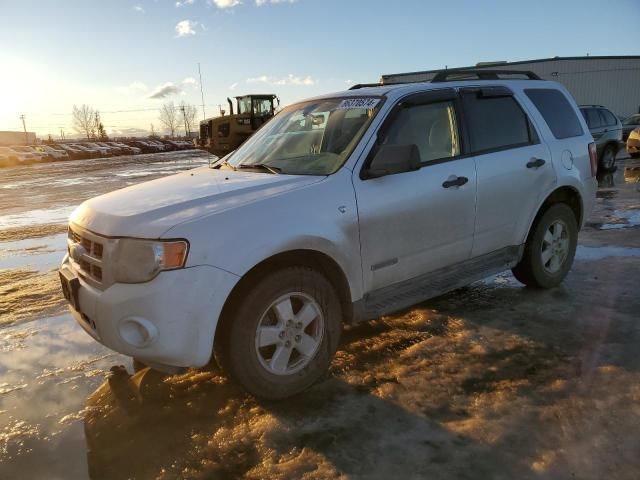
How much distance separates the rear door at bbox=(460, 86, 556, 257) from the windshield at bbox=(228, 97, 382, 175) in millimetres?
962

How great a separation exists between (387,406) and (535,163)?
101 inches

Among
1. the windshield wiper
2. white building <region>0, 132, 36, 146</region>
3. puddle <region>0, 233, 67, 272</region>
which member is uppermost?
white building <region>0, 132, 36, 146</region>

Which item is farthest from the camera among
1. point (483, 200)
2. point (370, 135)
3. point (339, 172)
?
point (483, 200)

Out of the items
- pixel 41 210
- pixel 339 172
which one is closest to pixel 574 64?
pixel 41 210

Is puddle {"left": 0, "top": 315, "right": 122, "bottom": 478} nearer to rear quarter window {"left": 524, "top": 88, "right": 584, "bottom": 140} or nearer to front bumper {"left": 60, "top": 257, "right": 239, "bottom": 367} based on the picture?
front bumper {"left": 60, "top": 257, "right": 239, "bottom": 367}

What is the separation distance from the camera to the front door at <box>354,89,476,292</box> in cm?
321

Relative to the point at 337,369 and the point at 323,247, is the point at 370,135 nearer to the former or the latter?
the point at 323,247

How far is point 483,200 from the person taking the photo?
3.83 m

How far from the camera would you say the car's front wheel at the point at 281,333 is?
2732 millimetres

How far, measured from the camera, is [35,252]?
7.17 m

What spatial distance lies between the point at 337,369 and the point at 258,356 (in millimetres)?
774

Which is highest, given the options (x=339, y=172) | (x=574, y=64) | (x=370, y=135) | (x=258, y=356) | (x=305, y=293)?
(x=574, y=64)

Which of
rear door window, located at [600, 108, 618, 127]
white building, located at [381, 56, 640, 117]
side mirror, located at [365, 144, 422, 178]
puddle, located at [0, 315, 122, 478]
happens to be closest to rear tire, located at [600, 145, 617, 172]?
rear door window, located at [600, 108, 618, 127]

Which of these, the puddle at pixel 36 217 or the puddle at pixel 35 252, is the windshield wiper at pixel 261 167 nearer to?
the puddle at pixel 35 252
